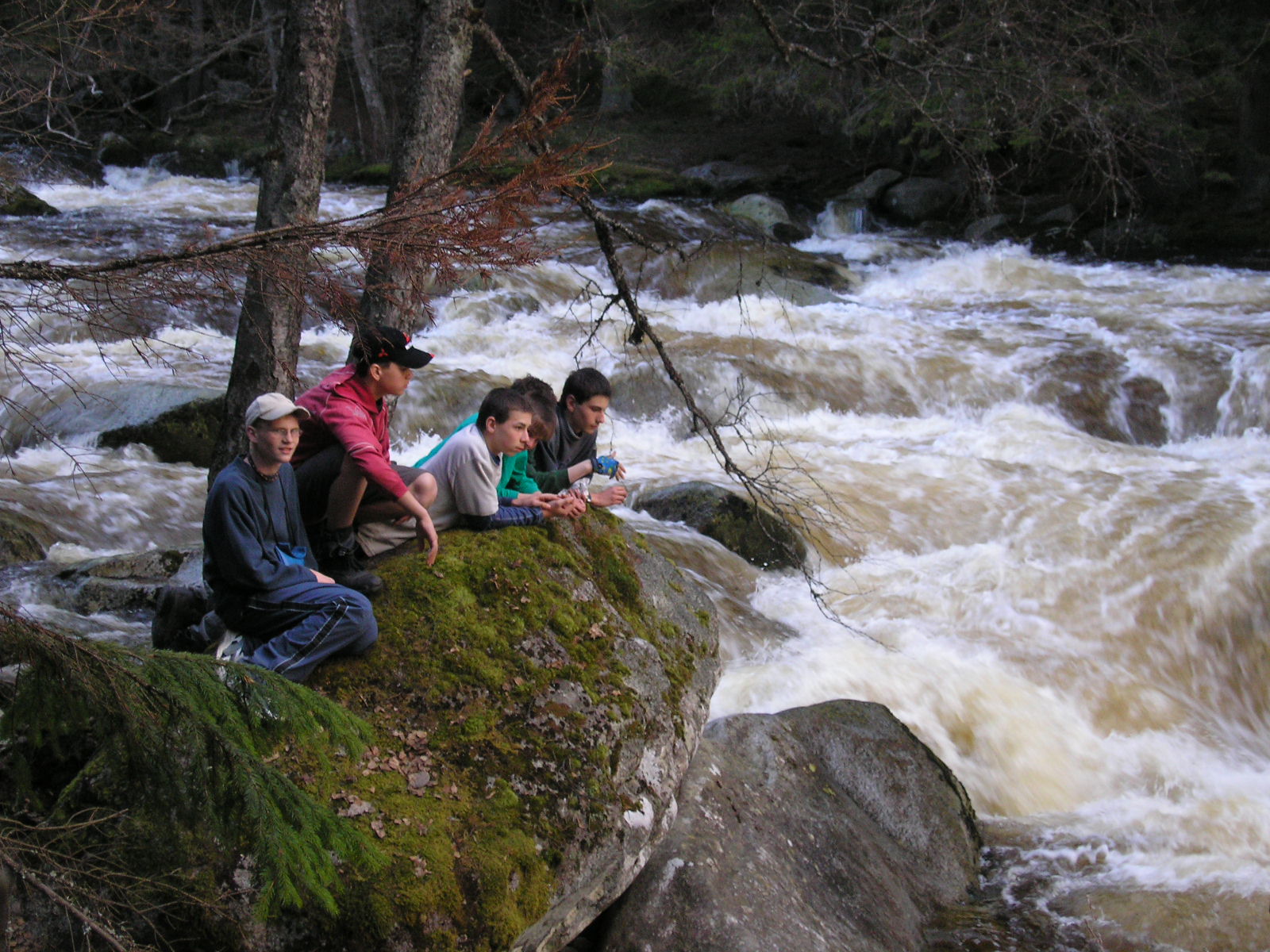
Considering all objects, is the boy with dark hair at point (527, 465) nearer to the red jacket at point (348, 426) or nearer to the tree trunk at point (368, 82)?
the red jacket at point (348, 426)

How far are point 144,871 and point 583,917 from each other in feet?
4.52

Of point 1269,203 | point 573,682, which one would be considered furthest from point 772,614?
point 1269,203

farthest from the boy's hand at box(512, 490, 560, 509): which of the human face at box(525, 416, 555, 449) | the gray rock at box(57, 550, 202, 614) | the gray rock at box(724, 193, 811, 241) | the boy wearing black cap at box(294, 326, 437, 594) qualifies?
the gray rock at box(724, 193, 811, 241)

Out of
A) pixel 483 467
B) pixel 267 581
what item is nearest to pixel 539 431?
pixel 483 467

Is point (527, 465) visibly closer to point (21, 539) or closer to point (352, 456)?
point (352, 456)

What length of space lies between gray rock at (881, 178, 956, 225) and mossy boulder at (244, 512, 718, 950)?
19.2 meters

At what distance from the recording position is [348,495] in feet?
13.6

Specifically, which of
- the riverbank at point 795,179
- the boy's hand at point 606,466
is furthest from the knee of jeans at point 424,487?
the riverbank at point 795,179

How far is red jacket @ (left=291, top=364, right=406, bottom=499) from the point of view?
159 inches

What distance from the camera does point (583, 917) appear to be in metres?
3.45

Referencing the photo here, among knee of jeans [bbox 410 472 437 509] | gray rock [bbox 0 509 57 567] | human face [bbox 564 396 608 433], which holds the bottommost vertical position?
gray rock [bbox 0 509 57 567]

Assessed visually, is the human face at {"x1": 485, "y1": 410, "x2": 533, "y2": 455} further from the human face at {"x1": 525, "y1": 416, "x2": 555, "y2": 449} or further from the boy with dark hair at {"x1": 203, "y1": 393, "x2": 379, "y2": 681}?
the boy with dark hair at {"x1": 203, "y1": 393, "x2": 379, "y2": 681}

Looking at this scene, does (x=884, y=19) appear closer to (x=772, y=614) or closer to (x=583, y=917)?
(x=772, y=614)

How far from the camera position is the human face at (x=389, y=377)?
4207mm
